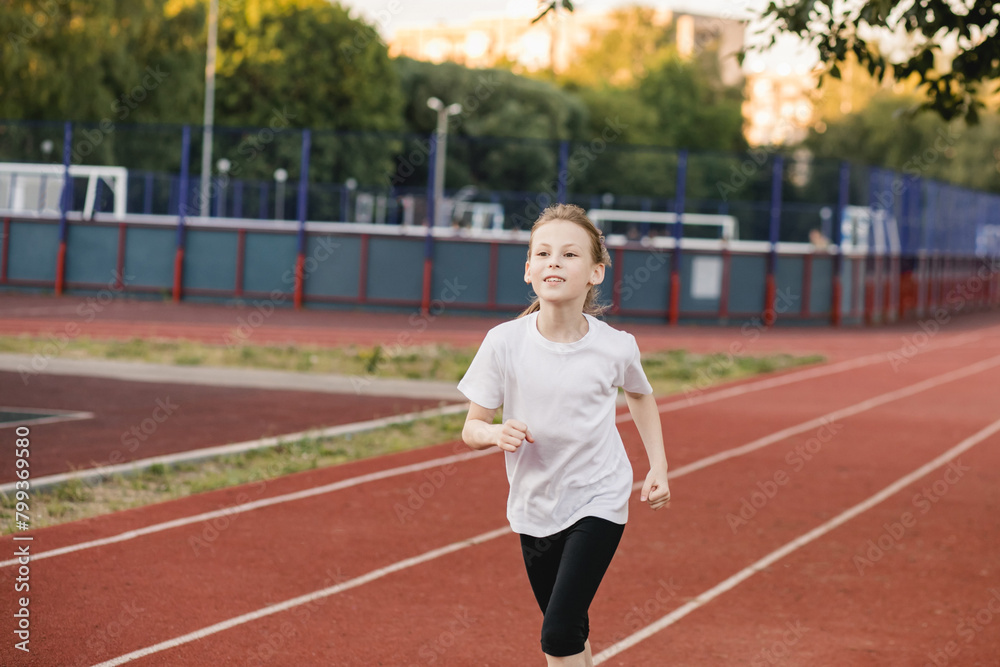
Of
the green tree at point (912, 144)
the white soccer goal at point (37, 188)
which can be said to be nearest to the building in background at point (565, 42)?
the green tree at point (912, 144)

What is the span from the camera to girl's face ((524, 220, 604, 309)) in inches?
144

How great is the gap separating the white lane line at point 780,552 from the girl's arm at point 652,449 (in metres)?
1.76

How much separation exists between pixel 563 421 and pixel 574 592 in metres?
0.52

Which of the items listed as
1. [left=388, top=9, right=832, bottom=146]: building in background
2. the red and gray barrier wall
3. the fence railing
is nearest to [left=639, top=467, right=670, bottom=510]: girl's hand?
the fence railing

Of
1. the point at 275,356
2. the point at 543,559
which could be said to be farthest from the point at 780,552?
the point at 275,356

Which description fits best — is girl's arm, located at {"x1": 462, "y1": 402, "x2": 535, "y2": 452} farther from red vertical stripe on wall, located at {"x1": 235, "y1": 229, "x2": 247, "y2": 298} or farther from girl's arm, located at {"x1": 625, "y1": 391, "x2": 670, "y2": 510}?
red vertical stripe on wall, located at {"x1": 235, "y1": 229, "x2": 247, "y2": 298}

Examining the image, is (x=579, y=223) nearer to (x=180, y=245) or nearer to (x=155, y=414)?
(x=155, y=414)

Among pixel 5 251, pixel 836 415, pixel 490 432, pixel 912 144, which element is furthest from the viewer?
pixel 912 144

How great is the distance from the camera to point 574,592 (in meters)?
3.65

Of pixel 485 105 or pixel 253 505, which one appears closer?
pixel 253 505

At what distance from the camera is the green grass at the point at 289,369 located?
8133 mm

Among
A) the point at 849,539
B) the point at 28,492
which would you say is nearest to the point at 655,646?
the point at 849,539

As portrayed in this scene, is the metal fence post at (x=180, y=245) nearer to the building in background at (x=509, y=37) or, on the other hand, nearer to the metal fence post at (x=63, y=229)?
the metal fence post at (x=63, y=229)

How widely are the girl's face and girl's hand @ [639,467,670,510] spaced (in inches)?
23.9
